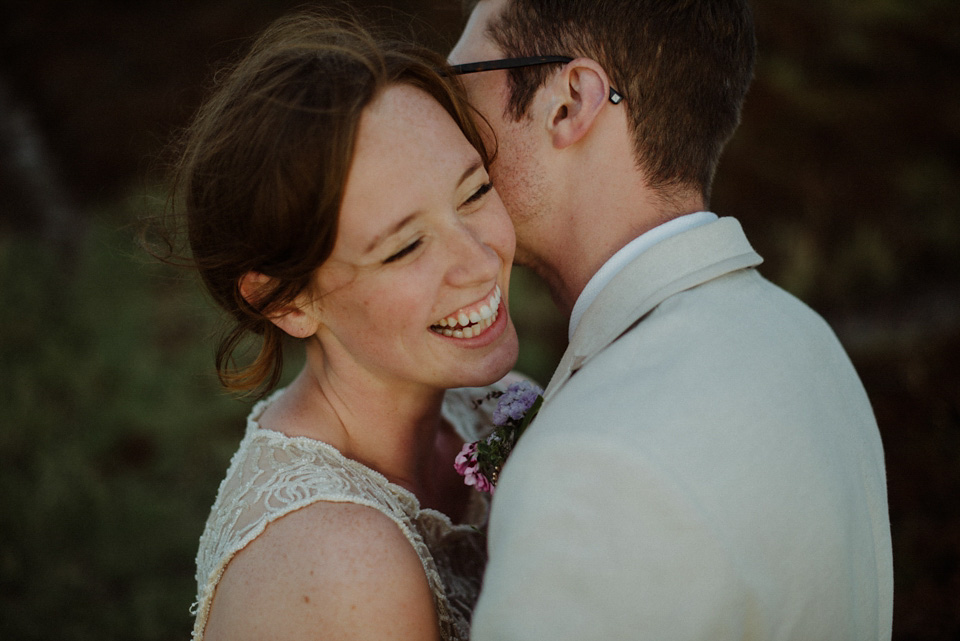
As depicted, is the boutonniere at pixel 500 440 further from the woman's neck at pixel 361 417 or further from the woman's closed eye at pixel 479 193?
the woman's closed eye at pixel 479 193

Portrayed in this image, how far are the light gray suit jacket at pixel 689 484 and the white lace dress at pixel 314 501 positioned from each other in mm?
584

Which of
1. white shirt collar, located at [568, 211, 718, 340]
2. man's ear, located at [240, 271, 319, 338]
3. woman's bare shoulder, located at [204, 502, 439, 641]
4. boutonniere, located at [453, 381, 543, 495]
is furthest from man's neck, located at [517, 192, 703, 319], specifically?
woman's bare shoulder, located at [204, 502, 439, 641]

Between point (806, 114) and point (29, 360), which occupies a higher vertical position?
point (806, 114)

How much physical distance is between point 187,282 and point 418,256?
5.70m

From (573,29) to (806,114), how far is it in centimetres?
537

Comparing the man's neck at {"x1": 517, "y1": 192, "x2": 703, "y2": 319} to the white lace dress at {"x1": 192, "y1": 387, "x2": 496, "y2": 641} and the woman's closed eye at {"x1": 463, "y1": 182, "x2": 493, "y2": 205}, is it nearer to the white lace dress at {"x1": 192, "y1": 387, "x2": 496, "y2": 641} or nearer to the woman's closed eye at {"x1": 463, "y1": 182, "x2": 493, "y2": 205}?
the woman's closed eye at {"x1": 463, "y1": 182, "x2": 493, "y2": 205}

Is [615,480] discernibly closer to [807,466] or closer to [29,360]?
[807,466]

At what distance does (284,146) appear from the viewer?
6.15 feet

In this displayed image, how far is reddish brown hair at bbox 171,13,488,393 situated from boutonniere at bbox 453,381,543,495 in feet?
2.10

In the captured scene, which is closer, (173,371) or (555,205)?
(555,205)

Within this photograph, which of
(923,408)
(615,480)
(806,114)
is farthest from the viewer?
(806,114)

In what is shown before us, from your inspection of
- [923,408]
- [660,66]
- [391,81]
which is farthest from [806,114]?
[391,81]

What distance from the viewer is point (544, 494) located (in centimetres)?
138

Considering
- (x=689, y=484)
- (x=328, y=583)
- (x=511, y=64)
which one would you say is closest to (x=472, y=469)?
(x=328, y=583)
